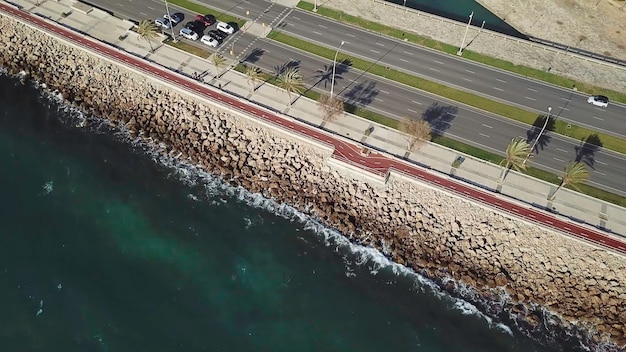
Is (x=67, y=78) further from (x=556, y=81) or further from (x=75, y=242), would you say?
(x=556, y=81)

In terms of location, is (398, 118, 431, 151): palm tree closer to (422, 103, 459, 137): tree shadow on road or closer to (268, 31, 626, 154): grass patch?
(422, 103, 459, 137): tree shadow on road

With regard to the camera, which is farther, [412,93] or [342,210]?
[412,93]

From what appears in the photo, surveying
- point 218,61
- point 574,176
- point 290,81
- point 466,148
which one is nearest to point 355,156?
point 290,81

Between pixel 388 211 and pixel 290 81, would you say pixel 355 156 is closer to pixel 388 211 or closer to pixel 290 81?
pixel 388 211

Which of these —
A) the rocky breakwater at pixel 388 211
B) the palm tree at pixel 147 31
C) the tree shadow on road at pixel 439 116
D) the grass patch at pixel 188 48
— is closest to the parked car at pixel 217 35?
the grass patch at pixel 188 48

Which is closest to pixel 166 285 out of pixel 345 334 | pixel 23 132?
pixel 345 334

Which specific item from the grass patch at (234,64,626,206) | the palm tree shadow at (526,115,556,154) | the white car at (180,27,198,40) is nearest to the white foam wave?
the grass patch at (234,64,626,206)
